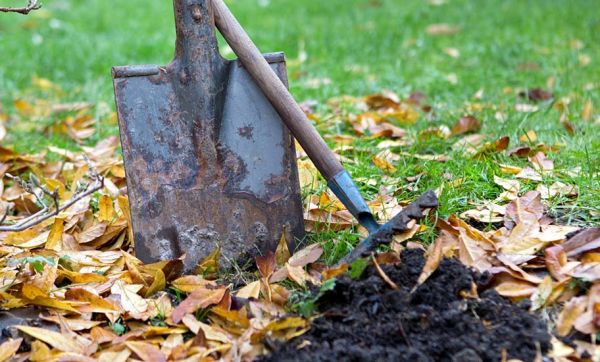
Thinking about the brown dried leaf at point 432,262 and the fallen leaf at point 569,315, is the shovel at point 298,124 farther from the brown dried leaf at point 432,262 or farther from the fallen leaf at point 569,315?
the fallen leaf at point 569,315

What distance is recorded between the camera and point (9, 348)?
1.81m

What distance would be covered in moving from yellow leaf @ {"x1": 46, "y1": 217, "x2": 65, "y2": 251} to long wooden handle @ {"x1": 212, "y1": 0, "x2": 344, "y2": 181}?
2.59 feet

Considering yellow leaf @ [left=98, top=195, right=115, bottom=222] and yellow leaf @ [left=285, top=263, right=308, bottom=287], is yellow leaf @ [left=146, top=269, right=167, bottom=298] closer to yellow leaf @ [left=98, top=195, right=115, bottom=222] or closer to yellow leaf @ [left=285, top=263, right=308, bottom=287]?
yellow leaf @ [left=285, top=263, right=308, bottom=287]

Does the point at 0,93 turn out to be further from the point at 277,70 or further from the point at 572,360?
the point at 572,360

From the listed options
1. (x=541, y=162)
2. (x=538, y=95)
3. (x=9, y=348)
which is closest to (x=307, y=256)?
(x=9, y=348)

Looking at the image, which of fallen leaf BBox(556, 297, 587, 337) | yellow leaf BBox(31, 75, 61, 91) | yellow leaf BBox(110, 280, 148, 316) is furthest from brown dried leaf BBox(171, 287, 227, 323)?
yellow leaf BBox(31, 75, 61, 91)

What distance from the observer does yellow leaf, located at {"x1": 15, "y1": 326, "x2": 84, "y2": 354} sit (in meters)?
1.83

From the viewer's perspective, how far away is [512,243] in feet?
6.83

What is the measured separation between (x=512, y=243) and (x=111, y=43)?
3.98m

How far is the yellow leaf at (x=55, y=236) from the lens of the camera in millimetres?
2365

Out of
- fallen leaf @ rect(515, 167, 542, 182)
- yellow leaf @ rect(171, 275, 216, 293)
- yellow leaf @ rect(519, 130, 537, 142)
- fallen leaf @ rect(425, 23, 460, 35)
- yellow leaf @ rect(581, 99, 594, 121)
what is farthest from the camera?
fallen leaf @ rect(425, 23, 460, 35)

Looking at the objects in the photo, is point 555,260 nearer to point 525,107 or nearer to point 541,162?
point 541,162

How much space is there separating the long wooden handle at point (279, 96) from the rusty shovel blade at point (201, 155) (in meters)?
0.05

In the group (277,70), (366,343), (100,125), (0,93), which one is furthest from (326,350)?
(0,93)
